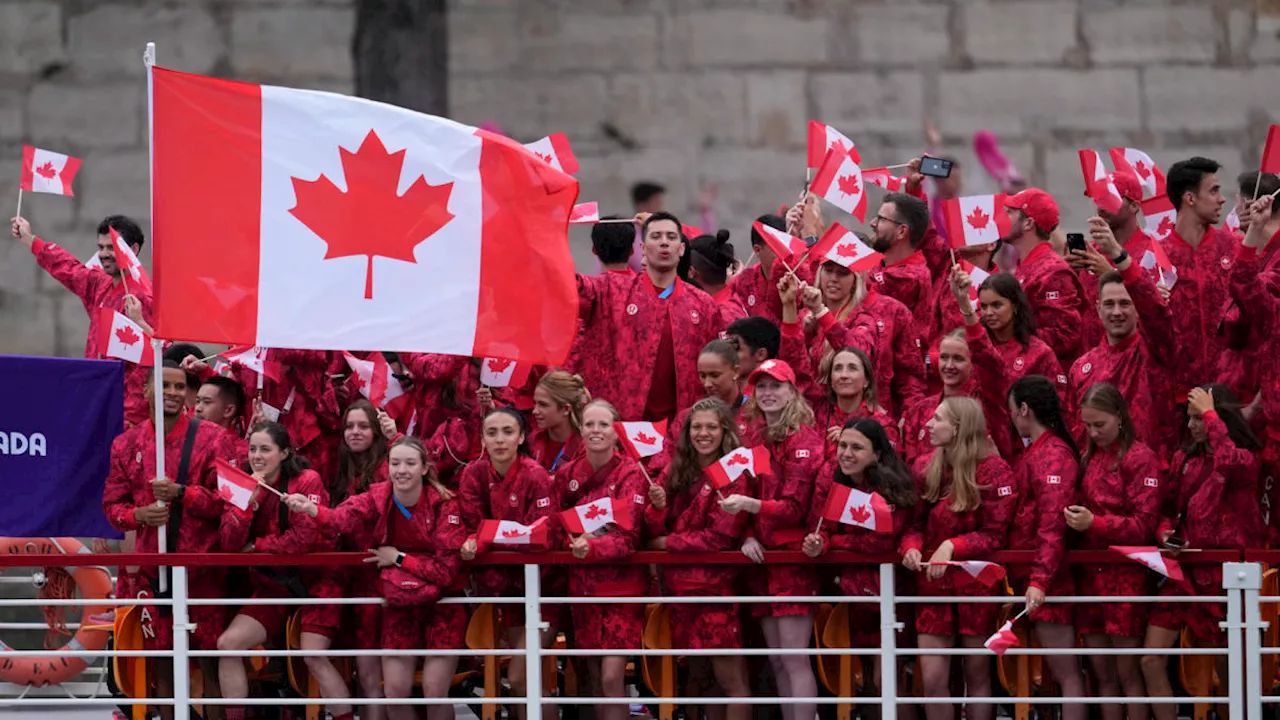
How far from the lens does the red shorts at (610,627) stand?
37.5 feet

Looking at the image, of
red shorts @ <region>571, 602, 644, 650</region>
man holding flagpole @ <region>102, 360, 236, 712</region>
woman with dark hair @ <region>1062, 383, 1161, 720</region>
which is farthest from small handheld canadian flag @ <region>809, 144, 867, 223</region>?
man holding flagpole @ <region>102, 360, 236, 712</region>

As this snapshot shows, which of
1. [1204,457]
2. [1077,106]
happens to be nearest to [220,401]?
[1204,457]

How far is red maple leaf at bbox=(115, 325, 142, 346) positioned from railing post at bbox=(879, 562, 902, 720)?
155 inches

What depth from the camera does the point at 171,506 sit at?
11680 millimetres

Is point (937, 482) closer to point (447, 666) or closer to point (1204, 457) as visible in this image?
point (1204, 457)

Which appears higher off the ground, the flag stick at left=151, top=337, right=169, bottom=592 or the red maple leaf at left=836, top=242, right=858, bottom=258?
the red maple leaf at left=836, top=242, right=858, bottom=258

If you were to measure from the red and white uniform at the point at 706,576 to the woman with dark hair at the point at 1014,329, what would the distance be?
1565 millimetres

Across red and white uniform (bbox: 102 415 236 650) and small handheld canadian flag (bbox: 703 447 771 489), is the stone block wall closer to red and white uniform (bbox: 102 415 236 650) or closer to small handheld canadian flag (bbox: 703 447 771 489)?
red and white uniform (bbox: 102 415 236 650)

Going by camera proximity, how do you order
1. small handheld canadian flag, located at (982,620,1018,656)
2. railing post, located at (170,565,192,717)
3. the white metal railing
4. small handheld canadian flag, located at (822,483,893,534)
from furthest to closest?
1. railing post, located at (170,565,192,717)
2. small handheld canadian flag, located at (822,483,893,534)
3. the white metal railing
4. small handheld canadian flag, located at (982,620,1018,656)

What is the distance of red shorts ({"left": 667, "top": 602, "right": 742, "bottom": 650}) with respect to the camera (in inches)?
446

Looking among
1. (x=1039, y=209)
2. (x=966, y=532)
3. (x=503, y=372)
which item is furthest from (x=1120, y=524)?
(x=503, y=372)

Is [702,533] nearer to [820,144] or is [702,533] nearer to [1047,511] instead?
[1047,511]

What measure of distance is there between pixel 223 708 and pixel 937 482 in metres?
3.50

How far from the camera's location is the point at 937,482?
11.3m
